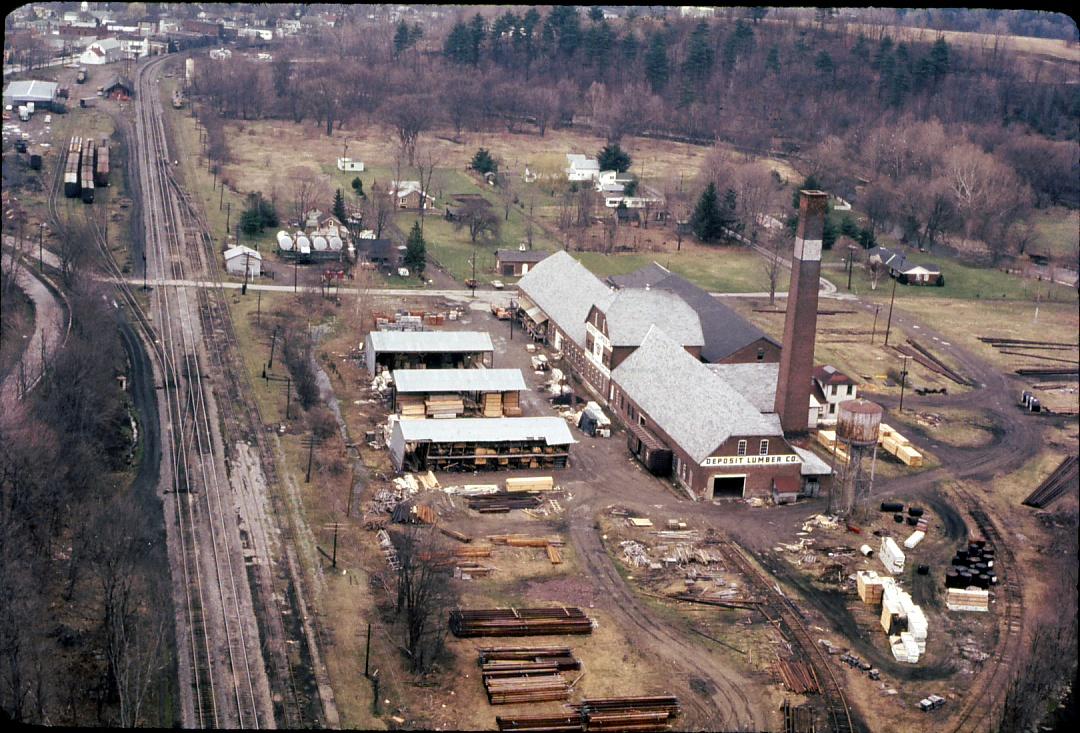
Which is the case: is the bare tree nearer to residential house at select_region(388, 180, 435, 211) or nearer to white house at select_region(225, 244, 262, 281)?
white house at select_region(225, 244, 262, 281)

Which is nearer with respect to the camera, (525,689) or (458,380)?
(525,689)

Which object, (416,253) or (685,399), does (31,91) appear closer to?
(416,253)

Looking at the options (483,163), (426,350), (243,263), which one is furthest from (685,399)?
(483,163)

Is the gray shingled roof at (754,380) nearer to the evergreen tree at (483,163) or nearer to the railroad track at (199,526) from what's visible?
the railroad track at (199,526)

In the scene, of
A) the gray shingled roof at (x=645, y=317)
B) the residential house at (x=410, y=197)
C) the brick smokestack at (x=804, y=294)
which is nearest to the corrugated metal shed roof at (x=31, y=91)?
the residential house at (x=410, y=197)

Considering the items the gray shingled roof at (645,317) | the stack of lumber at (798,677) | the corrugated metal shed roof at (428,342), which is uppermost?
the gray shingled roof at (645,317)

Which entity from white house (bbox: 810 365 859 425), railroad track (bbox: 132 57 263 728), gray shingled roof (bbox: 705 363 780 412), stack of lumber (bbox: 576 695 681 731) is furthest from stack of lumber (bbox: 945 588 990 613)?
railroad track (bbox: 132 57 263 728)

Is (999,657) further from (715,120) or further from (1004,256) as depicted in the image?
(715,120)
